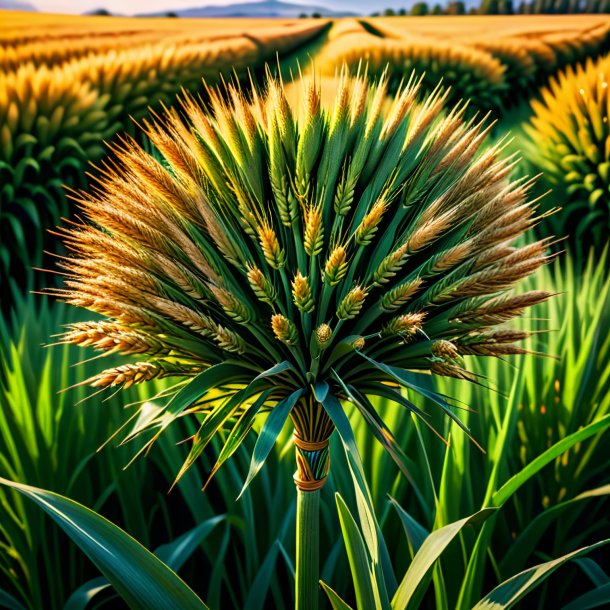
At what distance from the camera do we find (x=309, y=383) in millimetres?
508

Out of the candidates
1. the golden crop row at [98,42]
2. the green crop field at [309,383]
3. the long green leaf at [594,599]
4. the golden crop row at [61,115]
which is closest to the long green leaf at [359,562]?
the green crop field at [309,383]

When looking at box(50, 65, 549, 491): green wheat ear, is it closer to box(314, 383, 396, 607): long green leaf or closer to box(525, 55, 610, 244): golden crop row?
box(314, 383, 396, 607): long green leaf

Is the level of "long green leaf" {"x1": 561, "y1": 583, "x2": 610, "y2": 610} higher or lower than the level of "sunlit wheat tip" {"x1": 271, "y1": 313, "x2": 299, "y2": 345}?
lower

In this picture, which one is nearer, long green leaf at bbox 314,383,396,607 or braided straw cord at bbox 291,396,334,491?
long green leaf at bbox 314,383,396,607

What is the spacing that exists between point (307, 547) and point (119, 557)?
17cm

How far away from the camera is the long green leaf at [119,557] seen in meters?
0.51

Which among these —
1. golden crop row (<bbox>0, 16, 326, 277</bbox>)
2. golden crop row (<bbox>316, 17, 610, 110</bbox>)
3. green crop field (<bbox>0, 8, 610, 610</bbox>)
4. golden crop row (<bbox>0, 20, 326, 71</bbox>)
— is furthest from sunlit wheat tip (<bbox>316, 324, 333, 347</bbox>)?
golden crop row (<bbox>316, 17, 610, 110</bbox>)

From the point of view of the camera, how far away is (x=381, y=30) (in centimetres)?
533

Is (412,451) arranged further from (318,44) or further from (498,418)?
(318,44)

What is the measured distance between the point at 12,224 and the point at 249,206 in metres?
2.49

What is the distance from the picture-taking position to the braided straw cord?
0.55 metres

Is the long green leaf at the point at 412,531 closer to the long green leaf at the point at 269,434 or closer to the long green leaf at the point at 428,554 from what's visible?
the long green leaf at the point at 428,554

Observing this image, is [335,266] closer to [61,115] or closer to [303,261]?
[303,261]

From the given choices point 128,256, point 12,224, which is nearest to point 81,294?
point 128,256
